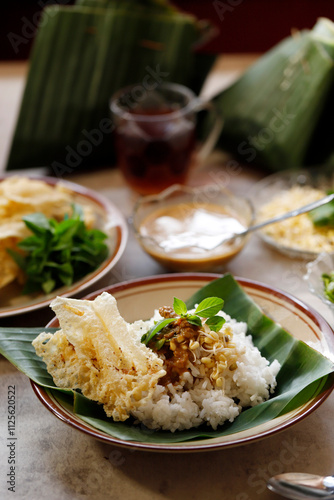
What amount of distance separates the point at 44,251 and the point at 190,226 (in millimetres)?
451

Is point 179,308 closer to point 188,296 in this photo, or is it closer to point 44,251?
point 188,296

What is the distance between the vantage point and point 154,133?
220cm

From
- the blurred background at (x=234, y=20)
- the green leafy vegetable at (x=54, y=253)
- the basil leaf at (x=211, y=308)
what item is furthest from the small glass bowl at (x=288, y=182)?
the blurred background at (x=234, y=20)

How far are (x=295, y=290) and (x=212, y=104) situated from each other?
1.07m

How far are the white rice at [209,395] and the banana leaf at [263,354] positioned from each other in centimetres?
2

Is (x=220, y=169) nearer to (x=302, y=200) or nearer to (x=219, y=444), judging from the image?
(x=302, y=200)

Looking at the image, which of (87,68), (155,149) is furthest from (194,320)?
(87,68)

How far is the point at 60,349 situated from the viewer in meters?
1.24

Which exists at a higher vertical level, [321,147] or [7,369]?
[321,147]

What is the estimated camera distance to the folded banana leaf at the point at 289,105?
7.30ft

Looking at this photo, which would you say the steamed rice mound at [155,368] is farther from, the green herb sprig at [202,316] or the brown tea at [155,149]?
the brown tea at [155,149]

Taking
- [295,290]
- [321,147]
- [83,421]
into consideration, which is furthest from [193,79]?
[83,421]

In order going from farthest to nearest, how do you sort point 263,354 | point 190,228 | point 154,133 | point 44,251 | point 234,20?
point 234,20 < point 154,133 < point 190,228 < point 44,251 < point 263,354

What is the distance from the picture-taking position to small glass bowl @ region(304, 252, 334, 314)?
5.12 feet
